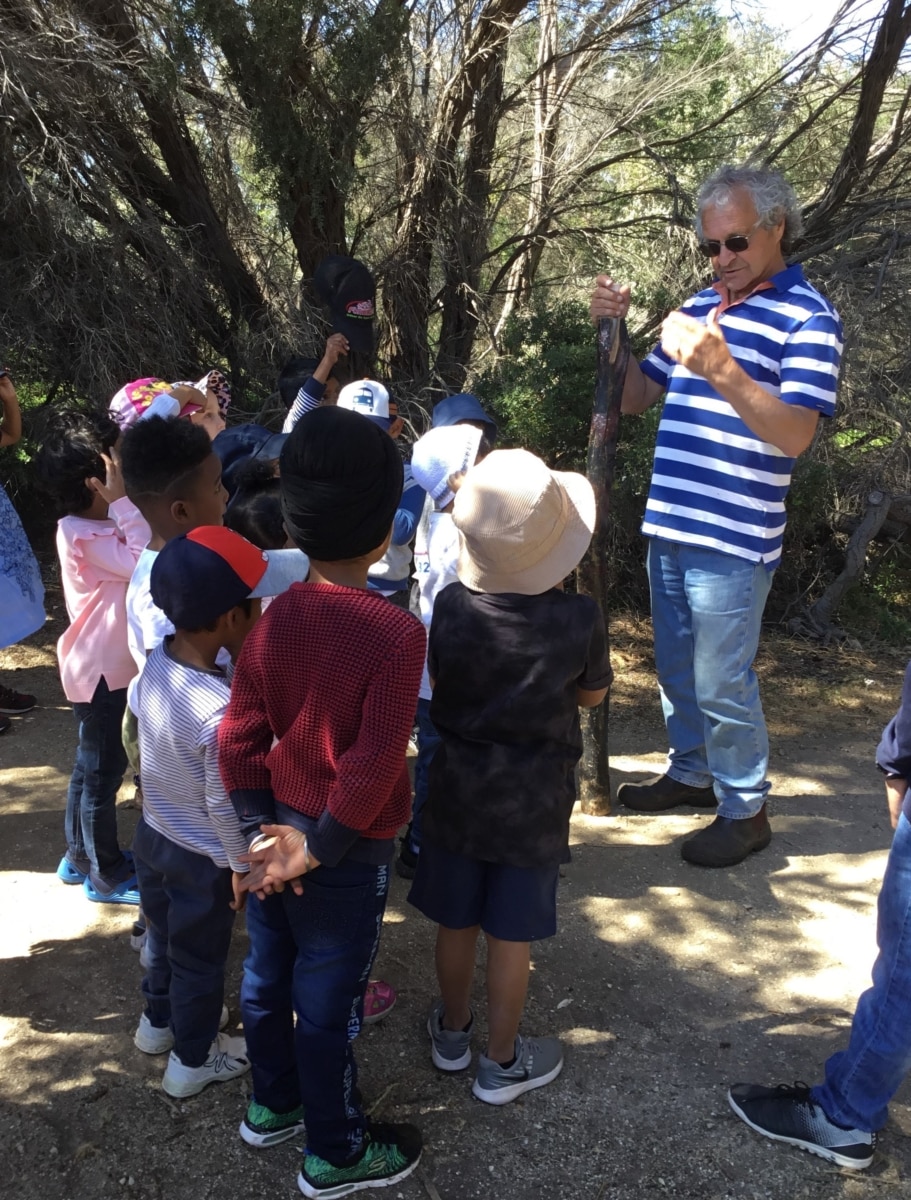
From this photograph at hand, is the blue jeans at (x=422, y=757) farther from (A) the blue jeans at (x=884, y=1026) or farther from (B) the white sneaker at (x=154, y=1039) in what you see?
(A) the blue jeans at (x=884, y=1026)

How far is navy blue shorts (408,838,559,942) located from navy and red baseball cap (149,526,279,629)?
785 mm

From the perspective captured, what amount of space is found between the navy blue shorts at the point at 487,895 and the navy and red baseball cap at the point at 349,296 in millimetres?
3467

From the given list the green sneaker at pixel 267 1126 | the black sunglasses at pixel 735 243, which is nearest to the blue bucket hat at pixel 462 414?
the black sunglasses at pixel 735 243

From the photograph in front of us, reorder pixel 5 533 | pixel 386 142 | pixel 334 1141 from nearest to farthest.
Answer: pixel 334 1141, pixel 5 533, pixel 386 142

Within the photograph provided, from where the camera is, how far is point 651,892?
339cm

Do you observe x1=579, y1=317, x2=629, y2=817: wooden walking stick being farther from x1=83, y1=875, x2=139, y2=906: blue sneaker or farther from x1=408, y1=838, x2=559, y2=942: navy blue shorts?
x1=83, y1=875, x2=139, y2=906: blue sneaker

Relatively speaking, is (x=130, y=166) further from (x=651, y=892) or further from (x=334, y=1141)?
(x=334, y=1141)

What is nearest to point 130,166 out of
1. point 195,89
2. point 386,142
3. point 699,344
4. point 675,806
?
point 195,89

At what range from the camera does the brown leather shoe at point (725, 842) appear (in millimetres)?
3520

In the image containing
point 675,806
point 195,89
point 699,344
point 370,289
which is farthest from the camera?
point 195,89

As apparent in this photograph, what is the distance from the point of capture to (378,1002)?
8.98 ft

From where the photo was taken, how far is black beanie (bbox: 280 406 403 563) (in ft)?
6.34

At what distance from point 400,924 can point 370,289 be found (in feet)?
11.9

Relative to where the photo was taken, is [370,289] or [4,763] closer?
[4,763]
